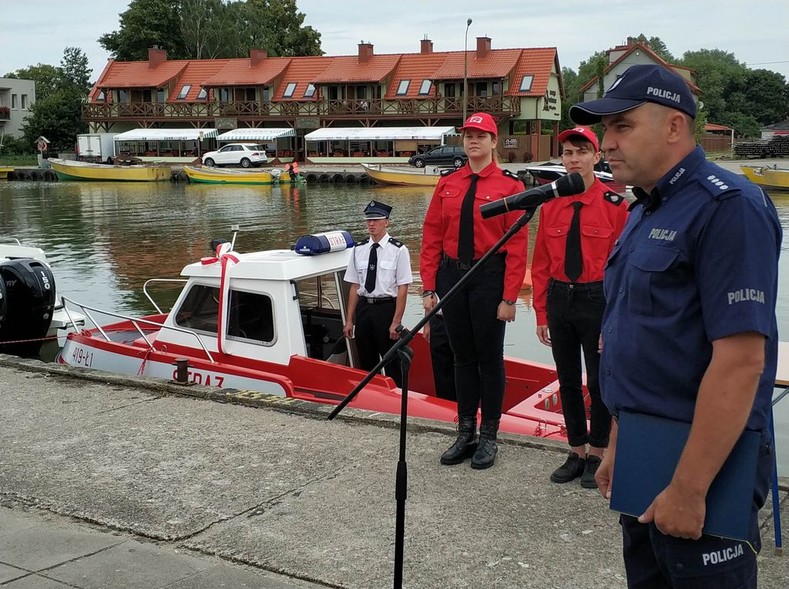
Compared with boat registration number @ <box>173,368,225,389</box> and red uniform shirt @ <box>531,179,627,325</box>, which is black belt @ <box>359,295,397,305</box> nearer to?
boat registration number @ <box>173,368,225,389</box>

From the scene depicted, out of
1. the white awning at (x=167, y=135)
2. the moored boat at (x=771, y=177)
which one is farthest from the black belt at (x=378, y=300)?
the white awning at (x=167, y=135)

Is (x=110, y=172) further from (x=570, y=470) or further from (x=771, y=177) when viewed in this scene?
(x=570, y=470)

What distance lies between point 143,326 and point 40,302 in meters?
1.39

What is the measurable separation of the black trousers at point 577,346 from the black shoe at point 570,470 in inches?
3.4

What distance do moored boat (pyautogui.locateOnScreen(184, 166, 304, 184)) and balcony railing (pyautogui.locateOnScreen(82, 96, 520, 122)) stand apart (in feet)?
42.8

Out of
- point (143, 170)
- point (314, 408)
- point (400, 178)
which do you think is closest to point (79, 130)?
point (143, 170)

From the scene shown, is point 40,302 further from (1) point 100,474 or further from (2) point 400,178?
(2) point 400,178

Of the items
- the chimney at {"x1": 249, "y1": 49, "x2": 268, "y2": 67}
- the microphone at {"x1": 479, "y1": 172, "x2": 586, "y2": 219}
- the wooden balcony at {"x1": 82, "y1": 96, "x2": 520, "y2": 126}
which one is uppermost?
the chimney at {"x1": 249, "y1": 49, "x2": 268, "y2": 67}

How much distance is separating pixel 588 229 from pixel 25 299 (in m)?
8.16

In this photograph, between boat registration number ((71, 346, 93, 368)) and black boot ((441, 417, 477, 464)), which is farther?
boat registration number ((71, 346, 93, 368))

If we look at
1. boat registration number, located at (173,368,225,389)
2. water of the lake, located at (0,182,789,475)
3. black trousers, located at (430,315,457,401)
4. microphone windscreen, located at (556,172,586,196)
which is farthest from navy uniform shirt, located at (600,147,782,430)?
water of the lake, located at (0,182,789,475)

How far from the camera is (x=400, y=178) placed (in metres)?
48.3

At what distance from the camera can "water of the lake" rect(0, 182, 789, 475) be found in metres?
17.7

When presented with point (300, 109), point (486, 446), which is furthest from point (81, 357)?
point (300, 109)
